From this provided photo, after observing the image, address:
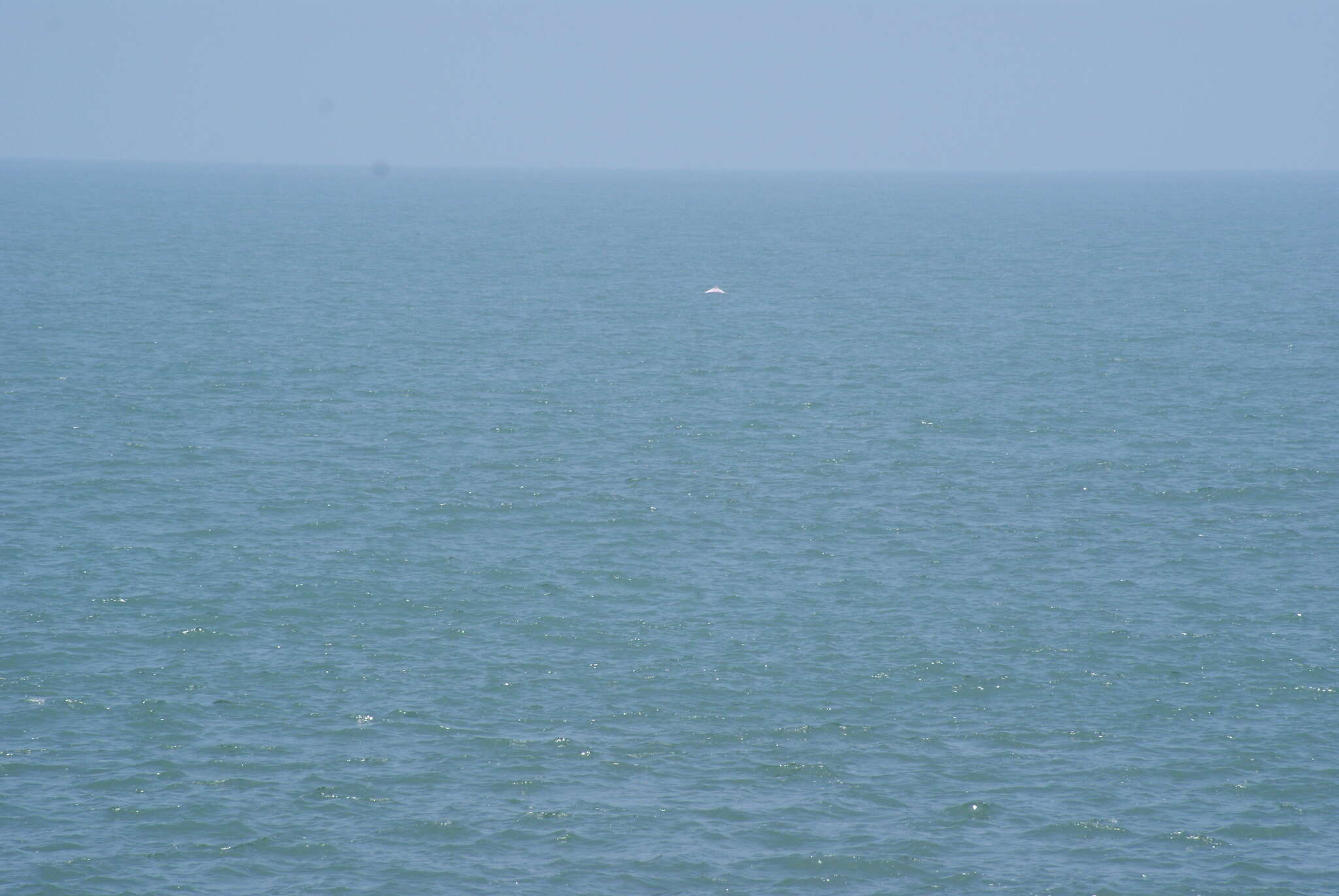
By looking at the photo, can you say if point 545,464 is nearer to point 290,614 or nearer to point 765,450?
point 765,450

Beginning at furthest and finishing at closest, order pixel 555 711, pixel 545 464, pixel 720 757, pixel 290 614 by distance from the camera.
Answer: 1. pixel 545 464
2. pixel 290 614
3. pixel 555 711
4. pixel 720 757

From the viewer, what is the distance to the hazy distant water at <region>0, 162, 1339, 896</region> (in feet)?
119

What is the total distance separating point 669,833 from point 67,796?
51.3ft

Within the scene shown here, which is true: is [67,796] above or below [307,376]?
below

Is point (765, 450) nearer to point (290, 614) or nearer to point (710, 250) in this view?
point (290, 614)

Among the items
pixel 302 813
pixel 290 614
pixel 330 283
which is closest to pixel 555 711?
pixel 302 813

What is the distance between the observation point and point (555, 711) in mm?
43219

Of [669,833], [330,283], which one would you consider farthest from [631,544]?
[330,283]

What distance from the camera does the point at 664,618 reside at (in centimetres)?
5097

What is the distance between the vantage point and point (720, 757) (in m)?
40.5

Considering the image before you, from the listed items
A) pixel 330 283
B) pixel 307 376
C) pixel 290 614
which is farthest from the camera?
pixel 330 283

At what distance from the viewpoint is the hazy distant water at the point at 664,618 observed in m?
36.1

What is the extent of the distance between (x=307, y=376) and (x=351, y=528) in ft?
108

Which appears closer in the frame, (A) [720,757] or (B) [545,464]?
(A) [720,757]
